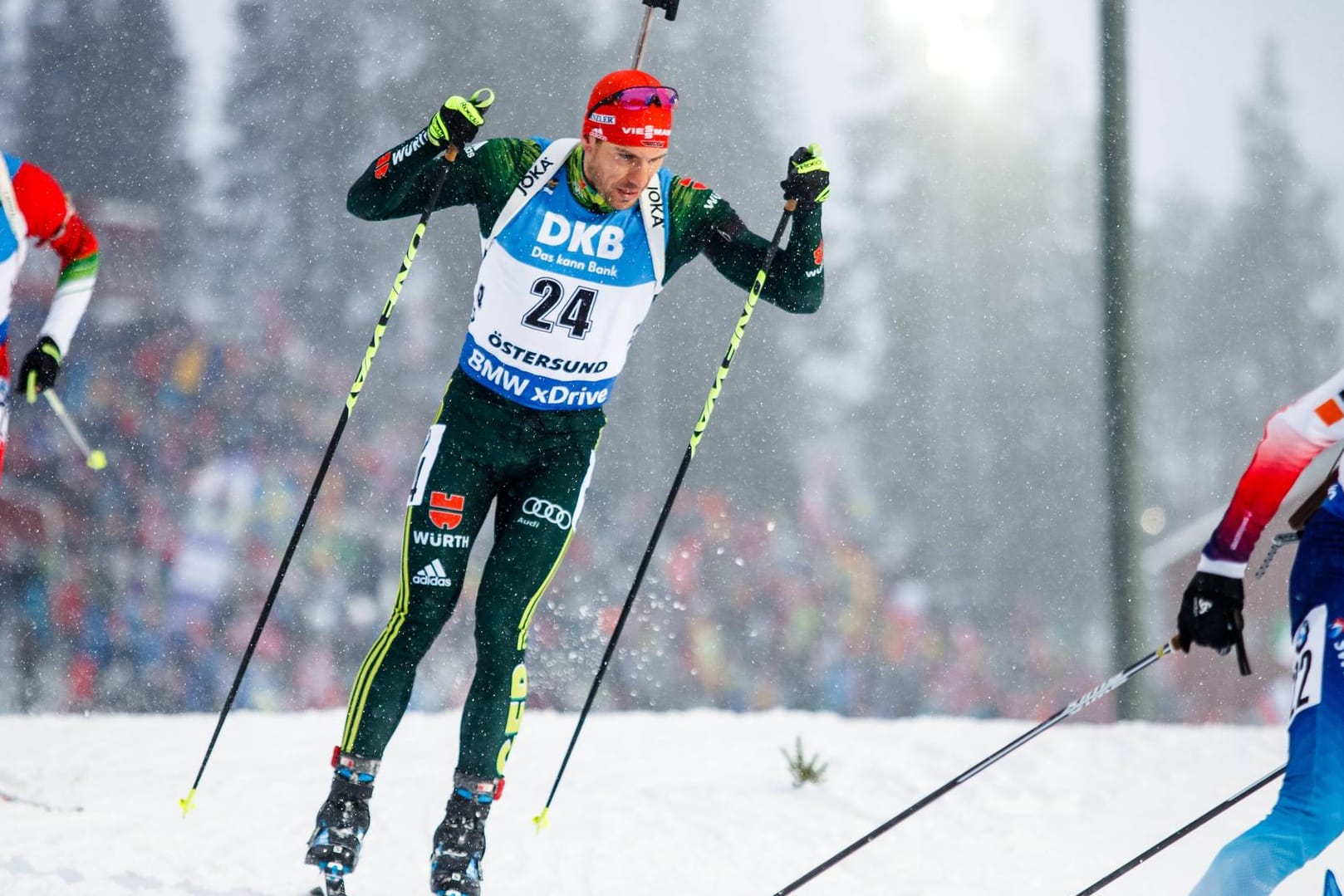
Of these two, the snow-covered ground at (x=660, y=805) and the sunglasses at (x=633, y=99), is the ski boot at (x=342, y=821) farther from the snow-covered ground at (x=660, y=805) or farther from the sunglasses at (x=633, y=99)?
the sunglasses at (x=633, y=99)

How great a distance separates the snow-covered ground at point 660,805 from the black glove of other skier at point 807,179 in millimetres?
1991

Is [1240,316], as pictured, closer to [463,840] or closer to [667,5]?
[667,5]

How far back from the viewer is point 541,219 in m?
3.10

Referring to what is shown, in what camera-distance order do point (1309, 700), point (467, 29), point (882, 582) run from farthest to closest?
point (882, 582), point (467, 29), point (1309, 700)

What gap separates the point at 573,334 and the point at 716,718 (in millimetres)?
3984

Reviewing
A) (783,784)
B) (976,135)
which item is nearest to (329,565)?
(783,784)

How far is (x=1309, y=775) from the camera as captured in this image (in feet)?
7.00

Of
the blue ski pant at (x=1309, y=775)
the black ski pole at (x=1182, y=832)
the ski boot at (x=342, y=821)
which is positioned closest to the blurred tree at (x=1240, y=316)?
the black ski pole at (x=1182, y=832)

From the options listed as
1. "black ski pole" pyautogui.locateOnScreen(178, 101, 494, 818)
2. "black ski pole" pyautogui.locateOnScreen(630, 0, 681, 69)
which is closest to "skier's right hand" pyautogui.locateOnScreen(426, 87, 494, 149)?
"black ski pole" pyautogui.locateOnScreen(178, 101, 494, 818)

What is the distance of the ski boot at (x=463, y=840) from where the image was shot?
2.84 m

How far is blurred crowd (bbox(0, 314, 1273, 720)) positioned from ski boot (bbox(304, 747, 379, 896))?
6.24 meters

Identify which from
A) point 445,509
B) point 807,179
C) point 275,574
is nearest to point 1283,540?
point 807,179

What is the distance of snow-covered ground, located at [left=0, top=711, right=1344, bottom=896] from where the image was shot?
3623 millimetres

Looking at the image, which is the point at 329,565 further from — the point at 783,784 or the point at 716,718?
the point at 783,784
